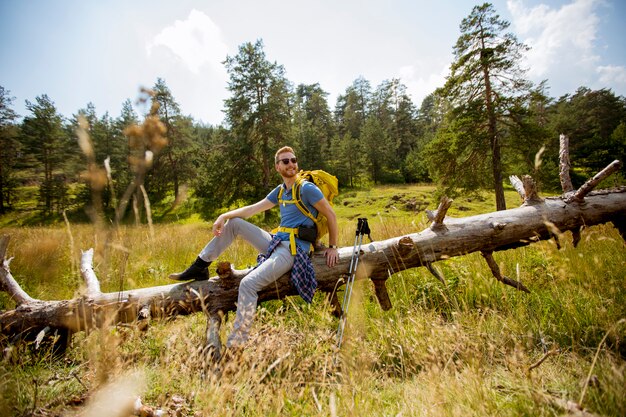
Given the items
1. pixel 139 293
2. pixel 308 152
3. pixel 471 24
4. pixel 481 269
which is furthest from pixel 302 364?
pixel 308 152

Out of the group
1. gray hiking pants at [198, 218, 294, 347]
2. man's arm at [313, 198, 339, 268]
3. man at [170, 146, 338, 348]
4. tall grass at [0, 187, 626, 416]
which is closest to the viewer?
tall grass at [0, 187, 626, 416]

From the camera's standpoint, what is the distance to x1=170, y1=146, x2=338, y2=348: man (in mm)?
3117

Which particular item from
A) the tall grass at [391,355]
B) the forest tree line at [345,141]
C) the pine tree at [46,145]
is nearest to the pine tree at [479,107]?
the forest tree line at [345,141]

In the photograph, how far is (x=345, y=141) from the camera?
143 ft

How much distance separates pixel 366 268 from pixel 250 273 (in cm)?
154

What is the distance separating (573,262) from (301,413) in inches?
200

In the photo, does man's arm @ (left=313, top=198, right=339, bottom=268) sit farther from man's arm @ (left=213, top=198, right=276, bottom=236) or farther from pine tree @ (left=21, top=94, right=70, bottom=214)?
pine tree @ (left=21, top=94, right=70, bottom=214)

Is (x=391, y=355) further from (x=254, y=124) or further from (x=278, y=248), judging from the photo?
(x=254, y=124)

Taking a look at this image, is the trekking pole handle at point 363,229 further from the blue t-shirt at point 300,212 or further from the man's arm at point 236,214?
the man's arm at point 236,214

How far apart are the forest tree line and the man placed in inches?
54.6

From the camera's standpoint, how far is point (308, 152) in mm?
40438

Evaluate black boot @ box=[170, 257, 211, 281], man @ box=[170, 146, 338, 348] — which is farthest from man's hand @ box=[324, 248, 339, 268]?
black boot @ box=[170, 257, 211, 281]

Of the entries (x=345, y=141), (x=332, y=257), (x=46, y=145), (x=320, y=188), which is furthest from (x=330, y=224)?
(x=46, y=145)

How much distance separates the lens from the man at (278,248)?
312cm
